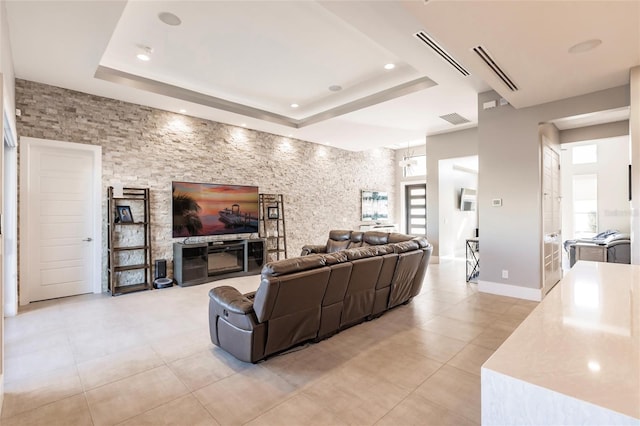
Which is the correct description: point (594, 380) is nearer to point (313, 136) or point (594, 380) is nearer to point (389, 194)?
point (313, 136)

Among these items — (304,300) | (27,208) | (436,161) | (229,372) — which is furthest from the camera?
(436,161)

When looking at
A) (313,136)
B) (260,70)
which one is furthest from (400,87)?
(313,136)

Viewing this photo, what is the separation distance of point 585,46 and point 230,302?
13.5 ft

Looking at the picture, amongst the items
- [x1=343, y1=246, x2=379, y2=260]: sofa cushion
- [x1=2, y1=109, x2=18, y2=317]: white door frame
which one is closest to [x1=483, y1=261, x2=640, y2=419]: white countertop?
[x1=343, y1=246, x2=379, y2=260]: sofa cushion

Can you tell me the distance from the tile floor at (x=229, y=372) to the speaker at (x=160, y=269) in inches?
57.8

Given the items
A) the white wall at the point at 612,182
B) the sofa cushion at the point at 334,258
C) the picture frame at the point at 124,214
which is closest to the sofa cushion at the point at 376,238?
the sofa cushion at the point at 334,258

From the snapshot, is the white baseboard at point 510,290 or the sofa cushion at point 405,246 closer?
the sofa cushion at point 405,246

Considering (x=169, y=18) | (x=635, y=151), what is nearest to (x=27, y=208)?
(x=169, y=18)

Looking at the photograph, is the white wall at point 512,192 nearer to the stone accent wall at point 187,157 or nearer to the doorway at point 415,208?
the stone accent wall at point 187,157

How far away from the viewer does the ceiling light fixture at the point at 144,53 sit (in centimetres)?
411

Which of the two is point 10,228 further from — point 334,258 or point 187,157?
point 334,258

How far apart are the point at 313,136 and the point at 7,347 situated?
20.9ft

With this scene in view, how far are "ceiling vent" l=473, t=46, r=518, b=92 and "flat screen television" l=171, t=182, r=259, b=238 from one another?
503cm

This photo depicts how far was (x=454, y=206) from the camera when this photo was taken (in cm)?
915
